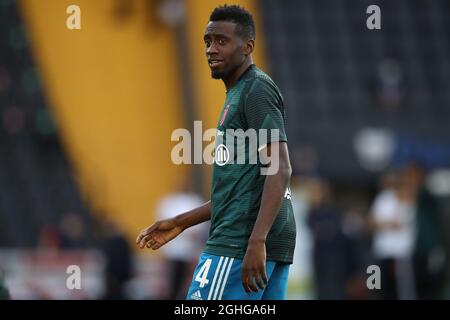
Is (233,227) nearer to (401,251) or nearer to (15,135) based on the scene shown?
(401,251)

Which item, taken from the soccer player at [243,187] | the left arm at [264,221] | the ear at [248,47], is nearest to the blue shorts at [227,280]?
the soccer player at [243,187]

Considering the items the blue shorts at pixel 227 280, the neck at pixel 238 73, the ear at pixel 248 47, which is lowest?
the blue shorts at pixel 227 280

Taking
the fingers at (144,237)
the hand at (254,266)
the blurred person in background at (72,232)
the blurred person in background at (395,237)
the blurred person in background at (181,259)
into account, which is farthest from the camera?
the blurred person in background at (72,232)

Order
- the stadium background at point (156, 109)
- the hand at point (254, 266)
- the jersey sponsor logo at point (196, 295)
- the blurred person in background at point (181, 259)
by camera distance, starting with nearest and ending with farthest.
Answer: the hand at point (254, 266) < the jersey sponsor logo at point (196, 295) < the blurred person in background at point (181, 259) < the stadium background at point (156, 109)

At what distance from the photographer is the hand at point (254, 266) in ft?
16.4

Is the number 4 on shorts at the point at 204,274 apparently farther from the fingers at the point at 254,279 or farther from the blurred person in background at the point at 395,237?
the blurred person in background at the point at 395,237

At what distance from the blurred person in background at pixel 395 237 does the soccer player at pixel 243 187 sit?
18.3ft

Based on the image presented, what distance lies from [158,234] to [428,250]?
4.93m

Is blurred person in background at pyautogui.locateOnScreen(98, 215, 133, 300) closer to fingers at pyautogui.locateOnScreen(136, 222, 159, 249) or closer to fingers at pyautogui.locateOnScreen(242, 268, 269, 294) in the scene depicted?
fingers at pyautogui.locateOnScreen(136, 222, 159, 249)

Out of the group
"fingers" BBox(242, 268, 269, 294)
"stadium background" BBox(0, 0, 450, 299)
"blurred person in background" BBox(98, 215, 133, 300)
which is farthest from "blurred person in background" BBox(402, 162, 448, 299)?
"stadium background" BBox(0, 0, 450, 299)

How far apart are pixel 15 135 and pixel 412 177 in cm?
948

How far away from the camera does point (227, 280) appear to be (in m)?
5.27
